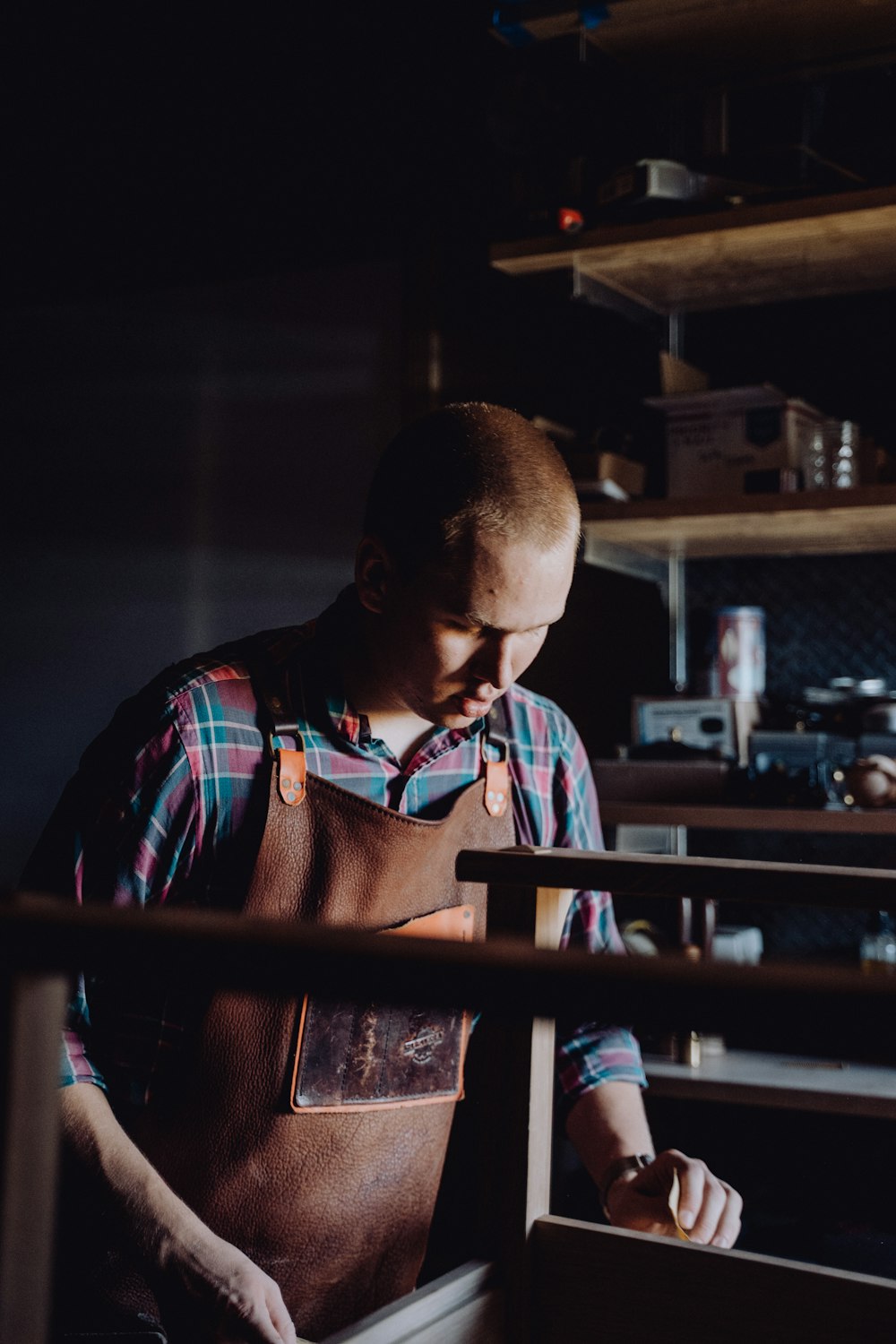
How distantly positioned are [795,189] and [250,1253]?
174 centimetres

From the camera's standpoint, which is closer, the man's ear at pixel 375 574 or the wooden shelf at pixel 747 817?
the man's ear at pixel 375 574

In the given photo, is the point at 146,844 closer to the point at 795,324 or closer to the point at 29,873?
the point at 29,873

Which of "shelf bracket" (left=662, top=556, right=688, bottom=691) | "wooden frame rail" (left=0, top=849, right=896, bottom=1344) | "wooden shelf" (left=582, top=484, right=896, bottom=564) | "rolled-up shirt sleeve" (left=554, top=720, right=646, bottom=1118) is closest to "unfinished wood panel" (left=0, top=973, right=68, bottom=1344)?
"wooden frame rail" (left=0, top=849, right=896, bottom=1344)

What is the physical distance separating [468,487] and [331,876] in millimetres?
393

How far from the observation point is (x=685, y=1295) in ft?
3.02

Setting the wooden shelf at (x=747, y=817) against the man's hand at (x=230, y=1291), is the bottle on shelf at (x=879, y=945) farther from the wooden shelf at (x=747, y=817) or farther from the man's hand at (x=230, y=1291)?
the man's hand at (x=230, y=1291)

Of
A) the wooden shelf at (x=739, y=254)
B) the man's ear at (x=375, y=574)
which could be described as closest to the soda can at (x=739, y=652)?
the wooden shelf at (x=739, y=254)

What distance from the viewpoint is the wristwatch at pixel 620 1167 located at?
1206mm

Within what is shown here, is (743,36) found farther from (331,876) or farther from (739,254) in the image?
(331,876)

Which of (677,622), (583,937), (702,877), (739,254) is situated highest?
(739,254)

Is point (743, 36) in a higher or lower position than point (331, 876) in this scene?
A: higher

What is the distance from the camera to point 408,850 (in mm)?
1313

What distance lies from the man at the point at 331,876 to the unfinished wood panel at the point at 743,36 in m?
1.21

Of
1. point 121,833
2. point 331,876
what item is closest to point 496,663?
point 331,876
